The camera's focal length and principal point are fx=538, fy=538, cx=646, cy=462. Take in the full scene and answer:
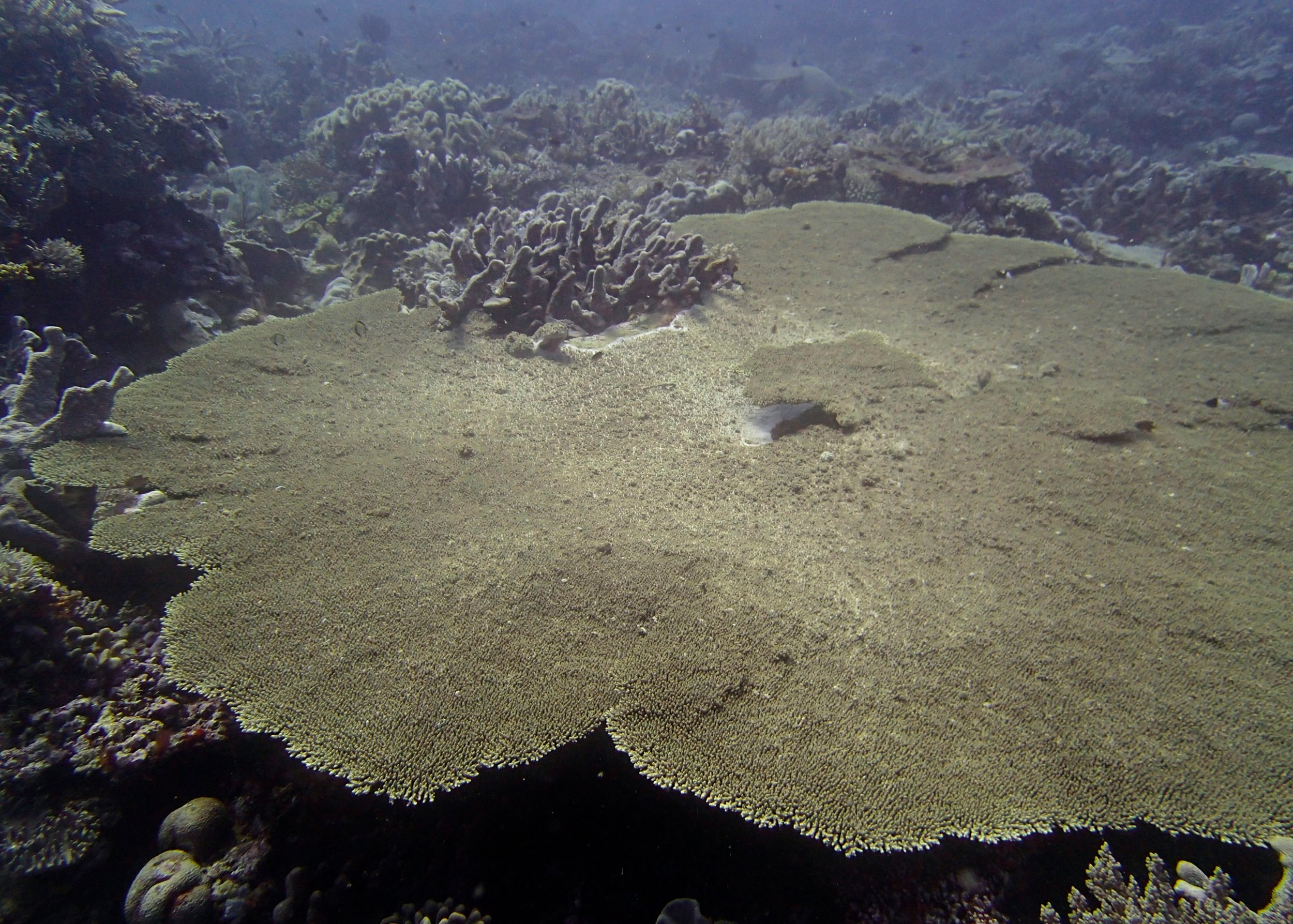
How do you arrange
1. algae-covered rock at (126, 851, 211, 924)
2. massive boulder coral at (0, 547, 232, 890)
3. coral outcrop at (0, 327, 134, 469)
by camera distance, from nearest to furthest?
algae-covered rock at (126, 851, 211, 924)
massive boulder coral at (0, 547, 232, 890)
coral outcrop at (0, 327, 134, 469)

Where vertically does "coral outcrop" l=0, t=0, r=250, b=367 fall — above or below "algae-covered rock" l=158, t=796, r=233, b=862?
above

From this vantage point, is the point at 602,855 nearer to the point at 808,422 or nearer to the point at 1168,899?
the point at 1168,899

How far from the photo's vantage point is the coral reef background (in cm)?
260

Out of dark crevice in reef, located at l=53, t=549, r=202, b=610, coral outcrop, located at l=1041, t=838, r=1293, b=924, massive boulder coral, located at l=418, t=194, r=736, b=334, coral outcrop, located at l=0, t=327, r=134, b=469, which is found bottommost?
coral outcrop, located at l=1041, t=838, r=1293, b=924

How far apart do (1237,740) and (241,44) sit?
3572 centimetres

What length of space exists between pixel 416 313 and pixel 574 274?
1.61m

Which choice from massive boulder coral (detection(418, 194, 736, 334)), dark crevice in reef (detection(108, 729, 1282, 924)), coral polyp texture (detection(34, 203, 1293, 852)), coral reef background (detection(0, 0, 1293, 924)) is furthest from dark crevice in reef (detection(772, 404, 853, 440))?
dark crevice in reef (detection(108, 729, 1282, 924))

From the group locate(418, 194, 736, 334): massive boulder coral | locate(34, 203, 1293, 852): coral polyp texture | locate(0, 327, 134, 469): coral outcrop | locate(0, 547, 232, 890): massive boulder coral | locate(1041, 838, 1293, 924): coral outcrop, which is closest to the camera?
locate(1041, 838, 1293, 924): coral outcrop

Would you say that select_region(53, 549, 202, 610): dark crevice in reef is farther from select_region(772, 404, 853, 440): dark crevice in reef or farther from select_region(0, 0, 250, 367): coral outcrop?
select_region(772, 404, 853, 440): dark crevice in reef

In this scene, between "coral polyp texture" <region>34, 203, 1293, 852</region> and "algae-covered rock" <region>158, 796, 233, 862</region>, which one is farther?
"algae-covered rock" <region>158, 796, 233, 862</region>

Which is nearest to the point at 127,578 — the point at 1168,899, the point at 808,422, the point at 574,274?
the point at 574,274

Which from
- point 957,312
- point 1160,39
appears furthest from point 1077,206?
point 1160,39

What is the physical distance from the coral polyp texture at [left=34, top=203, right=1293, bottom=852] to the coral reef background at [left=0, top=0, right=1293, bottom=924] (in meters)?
0.27

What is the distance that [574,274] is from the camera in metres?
5.37
